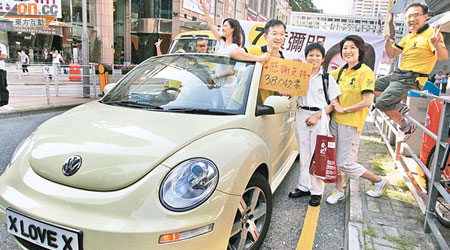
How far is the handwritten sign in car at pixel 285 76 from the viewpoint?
2854 mm

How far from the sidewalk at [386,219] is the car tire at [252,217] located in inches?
27.8

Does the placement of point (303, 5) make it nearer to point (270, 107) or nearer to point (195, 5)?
point (195, 5)

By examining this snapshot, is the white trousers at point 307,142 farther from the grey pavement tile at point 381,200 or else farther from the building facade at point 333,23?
the building facade at point 333,23

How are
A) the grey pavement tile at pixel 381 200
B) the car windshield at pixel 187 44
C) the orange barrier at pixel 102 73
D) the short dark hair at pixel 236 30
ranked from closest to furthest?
the grey pavement tile at pixel 381 200
the short dark hair at pixel 236 30
the car windshield at pixel 187 44
the orange barrier at pixel 102 73

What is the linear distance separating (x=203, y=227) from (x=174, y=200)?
0.72ft

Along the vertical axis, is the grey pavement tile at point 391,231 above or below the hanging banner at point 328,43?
below

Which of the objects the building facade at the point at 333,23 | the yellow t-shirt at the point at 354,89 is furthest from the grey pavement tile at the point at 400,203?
the building facade at the point at 333,23

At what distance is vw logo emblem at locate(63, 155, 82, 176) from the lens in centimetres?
183

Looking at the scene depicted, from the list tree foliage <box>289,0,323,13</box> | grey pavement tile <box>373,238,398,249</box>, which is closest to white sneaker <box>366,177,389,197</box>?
grey pavement tile <box>373,238,398,249</box>

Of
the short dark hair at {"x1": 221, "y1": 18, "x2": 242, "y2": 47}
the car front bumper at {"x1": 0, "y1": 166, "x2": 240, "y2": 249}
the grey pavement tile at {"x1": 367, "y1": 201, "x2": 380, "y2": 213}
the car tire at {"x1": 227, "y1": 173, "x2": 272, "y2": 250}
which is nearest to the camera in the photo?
the car front bumper at {"x1": 0, "y1": 166, "x2": 240, "y2": 249}

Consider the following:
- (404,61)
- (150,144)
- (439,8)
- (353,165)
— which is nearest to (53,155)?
(150,144)

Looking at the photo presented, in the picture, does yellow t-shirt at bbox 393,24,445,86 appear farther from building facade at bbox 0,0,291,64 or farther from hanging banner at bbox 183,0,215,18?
hanging banner at bbox 183,0,215,18

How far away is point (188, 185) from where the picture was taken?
178cm

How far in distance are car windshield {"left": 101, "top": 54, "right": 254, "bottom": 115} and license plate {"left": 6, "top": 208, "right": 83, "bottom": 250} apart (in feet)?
3.70
